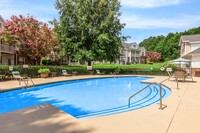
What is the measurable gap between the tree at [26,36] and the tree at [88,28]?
2573 millimetres

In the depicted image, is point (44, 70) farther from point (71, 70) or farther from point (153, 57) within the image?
point (153, 57)

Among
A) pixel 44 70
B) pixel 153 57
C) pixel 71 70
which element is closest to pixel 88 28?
pixel 71 70

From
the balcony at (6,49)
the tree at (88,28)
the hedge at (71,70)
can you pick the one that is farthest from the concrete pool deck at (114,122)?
the balcony at (6,49)

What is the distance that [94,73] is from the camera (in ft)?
79.5

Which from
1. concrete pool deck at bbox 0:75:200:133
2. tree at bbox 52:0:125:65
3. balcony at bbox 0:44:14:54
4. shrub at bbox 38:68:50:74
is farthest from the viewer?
balcony at bbox 0:44:14:54

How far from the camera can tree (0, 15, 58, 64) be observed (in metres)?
22.8

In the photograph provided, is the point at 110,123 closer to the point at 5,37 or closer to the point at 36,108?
the point at 36,108

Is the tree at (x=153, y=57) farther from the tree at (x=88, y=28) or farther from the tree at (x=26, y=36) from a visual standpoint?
the tree at (x=26, y=36)

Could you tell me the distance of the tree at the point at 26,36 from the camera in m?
22.8

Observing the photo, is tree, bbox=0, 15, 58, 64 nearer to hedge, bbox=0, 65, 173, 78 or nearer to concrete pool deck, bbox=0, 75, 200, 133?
hedge, bbox=0, 65, 173, 78

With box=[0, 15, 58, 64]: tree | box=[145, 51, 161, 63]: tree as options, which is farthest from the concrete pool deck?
box=[145, 51, 161, 63]: tree

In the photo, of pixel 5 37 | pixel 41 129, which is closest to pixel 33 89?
pixel 41 129

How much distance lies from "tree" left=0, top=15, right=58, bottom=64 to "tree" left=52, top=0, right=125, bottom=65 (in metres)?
2.57

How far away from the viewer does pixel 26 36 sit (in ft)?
75.0
